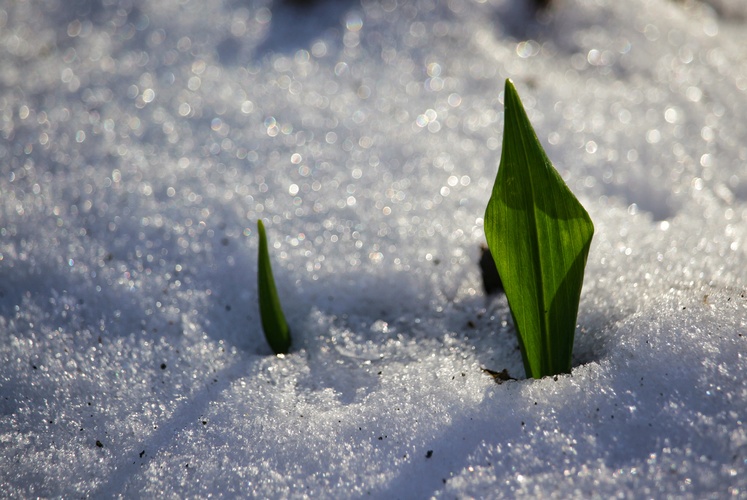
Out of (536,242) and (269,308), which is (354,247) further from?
(536,242)

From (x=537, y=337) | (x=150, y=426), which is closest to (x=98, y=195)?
(x=150, y=426)

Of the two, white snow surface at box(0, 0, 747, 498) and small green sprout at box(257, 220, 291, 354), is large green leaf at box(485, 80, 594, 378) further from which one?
small green sprout at box(257, 220, 291, 354)

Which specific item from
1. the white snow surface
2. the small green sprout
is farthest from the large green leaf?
the small green sprout

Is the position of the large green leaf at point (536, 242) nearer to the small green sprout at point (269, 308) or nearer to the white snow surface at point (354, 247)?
the white snow surface at point (354, 247)

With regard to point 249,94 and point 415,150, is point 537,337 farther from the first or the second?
point 249,94

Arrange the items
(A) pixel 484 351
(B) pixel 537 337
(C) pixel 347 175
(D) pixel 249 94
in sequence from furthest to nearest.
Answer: (D) pixel 249 94
(C) pixel 347 175
(A) pixel 484 351
(B) pixel 537 337

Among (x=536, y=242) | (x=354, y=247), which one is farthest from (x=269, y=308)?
(x=536, y=242)

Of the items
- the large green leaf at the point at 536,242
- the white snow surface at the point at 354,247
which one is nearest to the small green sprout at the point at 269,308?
the white snow surface at the point at 354,247
